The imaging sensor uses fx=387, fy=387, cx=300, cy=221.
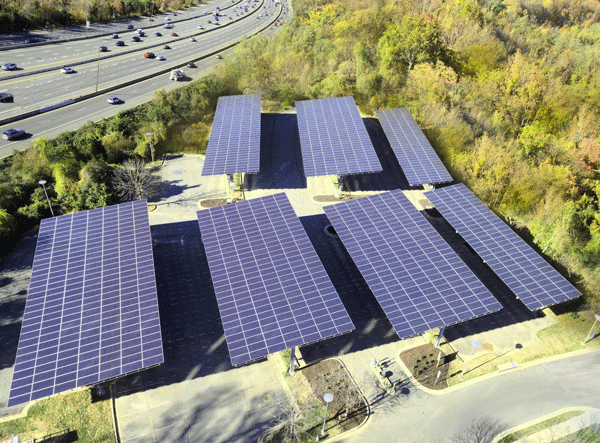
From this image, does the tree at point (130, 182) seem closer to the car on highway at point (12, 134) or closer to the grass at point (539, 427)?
the car on highway at point (12, 134)

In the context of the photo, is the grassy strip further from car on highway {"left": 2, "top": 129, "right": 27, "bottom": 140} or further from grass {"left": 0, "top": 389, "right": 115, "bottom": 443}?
car on highway {"left": 2, "top": 129, "right": 27, "bottom": 140}

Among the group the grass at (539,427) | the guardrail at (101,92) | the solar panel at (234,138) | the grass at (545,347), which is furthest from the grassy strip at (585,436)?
the guardrail at (101,92)

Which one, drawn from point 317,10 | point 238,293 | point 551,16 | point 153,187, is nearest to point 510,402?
point 238,293

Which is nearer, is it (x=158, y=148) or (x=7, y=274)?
(x=7, y=274)

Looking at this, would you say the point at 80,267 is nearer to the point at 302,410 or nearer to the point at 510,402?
the point at 302,410

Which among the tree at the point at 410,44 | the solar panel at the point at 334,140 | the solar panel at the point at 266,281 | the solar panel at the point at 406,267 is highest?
Answer: the tree at the point at 410,44

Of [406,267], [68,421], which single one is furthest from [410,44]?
[68,421]

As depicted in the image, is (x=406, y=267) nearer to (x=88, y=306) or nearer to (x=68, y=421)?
(x=88, y=306)
